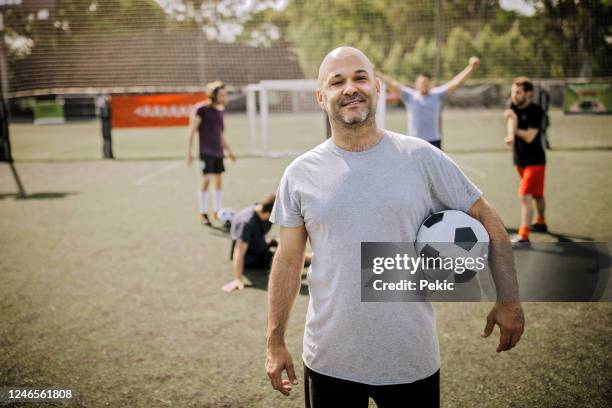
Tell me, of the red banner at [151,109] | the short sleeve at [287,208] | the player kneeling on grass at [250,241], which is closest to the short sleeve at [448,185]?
the short sleeve at [287,208]

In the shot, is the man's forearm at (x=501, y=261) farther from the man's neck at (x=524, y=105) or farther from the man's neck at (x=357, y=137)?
the man's neck at (x=524, y=105)

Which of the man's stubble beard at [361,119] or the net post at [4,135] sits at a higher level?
the man's stubble beard at [361,119]

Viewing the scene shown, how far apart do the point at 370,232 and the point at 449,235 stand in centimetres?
30

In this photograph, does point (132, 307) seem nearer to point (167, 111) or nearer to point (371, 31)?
point (167, 111)

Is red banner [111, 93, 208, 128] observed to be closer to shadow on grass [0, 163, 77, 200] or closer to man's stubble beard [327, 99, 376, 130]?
shadow on grass [0, 163, 77, 200]

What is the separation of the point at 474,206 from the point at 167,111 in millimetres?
16237

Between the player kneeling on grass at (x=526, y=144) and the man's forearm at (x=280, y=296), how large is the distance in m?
5.17

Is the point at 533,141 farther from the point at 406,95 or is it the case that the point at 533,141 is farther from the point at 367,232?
the point at 367,232

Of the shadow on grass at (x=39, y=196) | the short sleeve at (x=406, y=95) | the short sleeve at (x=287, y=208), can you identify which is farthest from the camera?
the shadow on grass at (x=39, y=196)

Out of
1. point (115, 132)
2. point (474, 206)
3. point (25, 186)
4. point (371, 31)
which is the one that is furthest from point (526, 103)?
point (371, 31)

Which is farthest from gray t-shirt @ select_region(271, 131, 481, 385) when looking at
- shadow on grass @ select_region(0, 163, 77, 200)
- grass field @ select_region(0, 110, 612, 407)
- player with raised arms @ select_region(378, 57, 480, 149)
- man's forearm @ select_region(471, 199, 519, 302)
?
shadow on grass @ select_region(0, 163, 77, 200)

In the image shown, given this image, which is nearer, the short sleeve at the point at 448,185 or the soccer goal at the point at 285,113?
the short sleeve at the point at 448,185

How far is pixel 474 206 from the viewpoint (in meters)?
1.99

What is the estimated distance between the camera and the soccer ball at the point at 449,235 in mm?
1921
